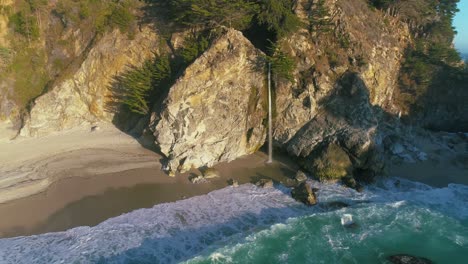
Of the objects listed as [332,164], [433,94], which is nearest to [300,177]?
[332,164]

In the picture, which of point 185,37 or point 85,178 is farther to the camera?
point 185,37

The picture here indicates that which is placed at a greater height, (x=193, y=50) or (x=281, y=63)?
(x=193, y=50)

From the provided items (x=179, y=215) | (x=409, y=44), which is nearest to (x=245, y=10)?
(x=179, y=215)

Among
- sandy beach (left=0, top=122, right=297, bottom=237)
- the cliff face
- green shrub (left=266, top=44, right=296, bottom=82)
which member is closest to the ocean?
sandy beach (left=0, top=122, right=297, bottom=237)

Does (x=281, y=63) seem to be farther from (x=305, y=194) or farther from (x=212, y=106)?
(x=305, y=194)

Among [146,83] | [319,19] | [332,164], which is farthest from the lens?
[146,83]

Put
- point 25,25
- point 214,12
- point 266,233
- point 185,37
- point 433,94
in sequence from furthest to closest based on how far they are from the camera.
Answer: point 433,94
point 25,25
point 185,37
point 214,12
point 266,233
